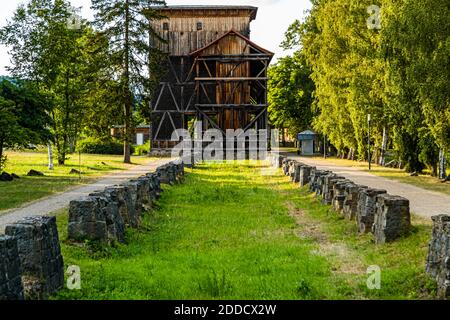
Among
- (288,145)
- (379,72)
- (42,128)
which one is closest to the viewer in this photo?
(42,128)

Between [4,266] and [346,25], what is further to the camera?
[346,25]

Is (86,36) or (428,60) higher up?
(86,36)

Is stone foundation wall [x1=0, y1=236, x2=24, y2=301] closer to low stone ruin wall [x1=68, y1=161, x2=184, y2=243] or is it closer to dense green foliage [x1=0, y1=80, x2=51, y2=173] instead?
low stone ruin wall [x1=68, y1=161, x2=184, y2=243]

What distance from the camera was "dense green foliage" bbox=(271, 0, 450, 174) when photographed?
87.1ft

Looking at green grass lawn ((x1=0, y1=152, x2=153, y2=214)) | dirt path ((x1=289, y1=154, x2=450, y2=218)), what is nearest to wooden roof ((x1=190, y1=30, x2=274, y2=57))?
green grass lawn ((x1=0, y1=152, x2=153, y2=214))

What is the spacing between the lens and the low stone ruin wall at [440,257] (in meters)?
9.11

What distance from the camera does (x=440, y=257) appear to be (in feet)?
32.0

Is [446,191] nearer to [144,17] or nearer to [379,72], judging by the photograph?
[379,72]

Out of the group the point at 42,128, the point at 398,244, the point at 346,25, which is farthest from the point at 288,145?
the point at 398,244

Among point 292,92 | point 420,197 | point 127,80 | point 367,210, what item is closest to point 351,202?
point 367,210

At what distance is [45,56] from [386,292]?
36.9 m

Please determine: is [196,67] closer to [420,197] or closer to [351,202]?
[420,197]

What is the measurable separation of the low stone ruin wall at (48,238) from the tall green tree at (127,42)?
35300 mm

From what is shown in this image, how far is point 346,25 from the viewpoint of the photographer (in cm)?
4328
